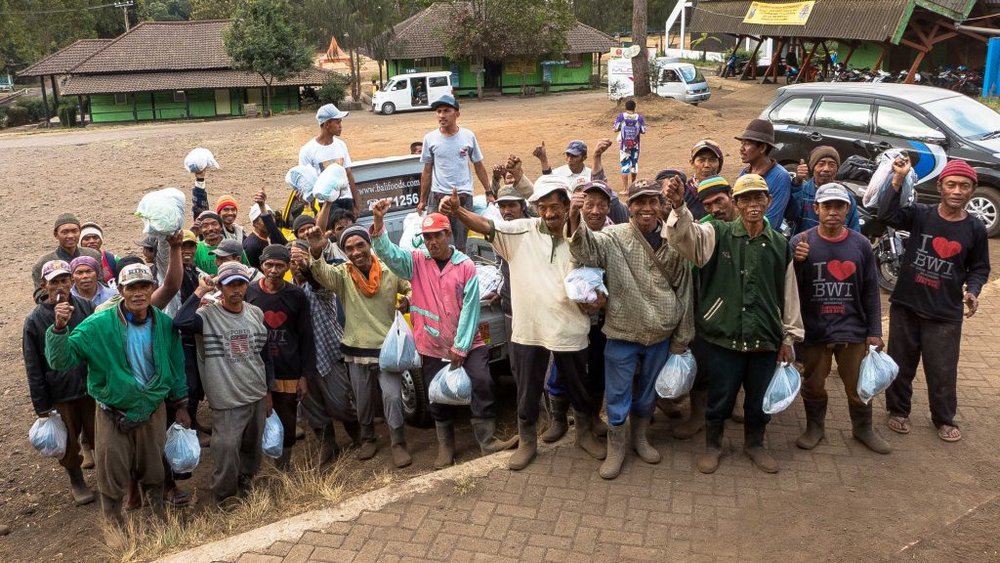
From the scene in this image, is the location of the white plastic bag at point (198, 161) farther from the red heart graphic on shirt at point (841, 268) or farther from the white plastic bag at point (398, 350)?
the red heart graphic on shirt at point (841, 268)

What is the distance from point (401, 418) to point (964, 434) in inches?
143

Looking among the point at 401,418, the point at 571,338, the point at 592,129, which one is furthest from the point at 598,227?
the point at 592,129

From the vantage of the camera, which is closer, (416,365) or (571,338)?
(571,338)

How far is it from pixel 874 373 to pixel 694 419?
3.74 ft

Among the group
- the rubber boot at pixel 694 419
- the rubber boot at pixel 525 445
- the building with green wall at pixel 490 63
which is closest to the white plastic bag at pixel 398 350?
the rubber boot at pixel 525 445

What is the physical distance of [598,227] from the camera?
4660 mm

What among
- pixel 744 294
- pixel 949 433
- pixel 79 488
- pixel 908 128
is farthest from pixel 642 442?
pixel 908 128

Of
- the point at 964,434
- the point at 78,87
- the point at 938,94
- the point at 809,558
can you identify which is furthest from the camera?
the point at 78,87

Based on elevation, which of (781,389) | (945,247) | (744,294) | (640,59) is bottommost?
(781,389)

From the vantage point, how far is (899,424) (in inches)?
201

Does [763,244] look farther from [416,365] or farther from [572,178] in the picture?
[572,178]

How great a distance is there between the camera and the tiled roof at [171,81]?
37938 mm

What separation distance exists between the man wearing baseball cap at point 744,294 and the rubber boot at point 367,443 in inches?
94.9

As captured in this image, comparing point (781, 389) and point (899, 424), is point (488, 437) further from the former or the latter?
point (899, 424)
